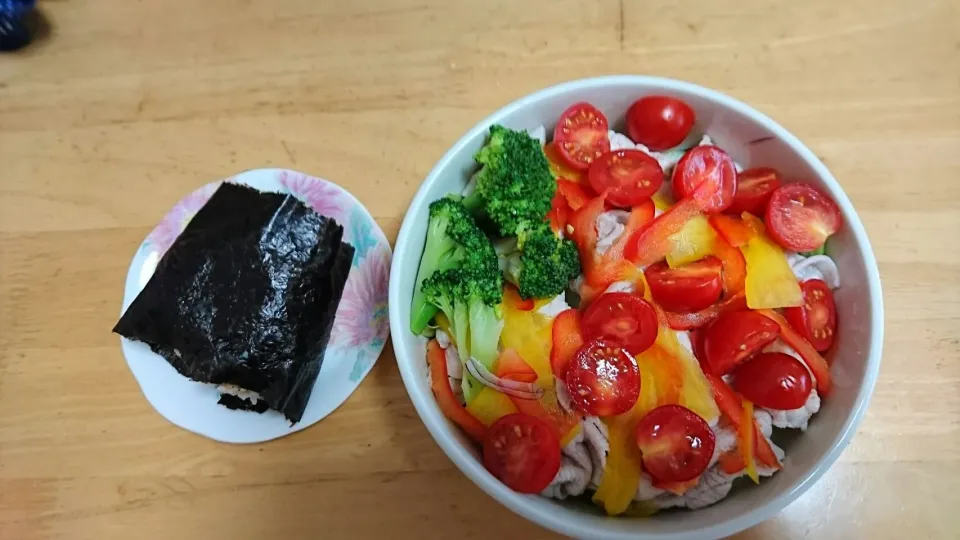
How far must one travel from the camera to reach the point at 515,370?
0.90 meters

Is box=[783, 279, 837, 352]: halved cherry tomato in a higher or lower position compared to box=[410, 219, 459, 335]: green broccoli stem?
lower

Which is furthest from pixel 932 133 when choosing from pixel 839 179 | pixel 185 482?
pixel 185 482

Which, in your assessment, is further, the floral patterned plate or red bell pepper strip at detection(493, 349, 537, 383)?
the floral patterned plate

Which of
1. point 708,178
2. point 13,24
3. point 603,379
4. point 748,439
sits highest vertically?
point 13,24

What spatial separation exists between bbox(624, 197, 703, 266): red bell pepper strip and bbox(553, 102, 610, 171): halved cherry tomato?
0.45ft

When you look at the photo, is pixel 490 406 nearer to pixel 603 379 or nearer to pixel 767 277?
pixel 603 379

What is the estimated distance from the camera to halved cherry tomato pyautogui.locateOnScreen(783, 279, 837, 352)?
3.06 ft

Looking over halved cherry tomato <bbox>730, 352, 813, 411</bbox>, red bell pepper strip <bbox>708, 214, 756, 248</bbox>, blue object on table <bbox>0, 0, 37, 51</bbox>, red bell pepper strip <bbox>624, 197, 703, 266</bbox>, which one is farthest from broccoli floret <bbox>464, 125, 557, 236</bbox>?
blue object on table <bbox>0, 0, 37, 51</bbox>

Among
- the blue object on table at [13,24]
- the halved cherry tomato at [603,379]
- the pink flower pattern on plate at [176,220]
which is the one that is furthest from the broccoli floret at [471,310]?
the blue object on table at [13,24]

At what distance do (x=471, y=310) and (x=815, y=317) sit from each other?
46 cm

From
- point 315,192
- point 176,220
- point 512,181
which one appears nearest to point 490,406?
point 512,181

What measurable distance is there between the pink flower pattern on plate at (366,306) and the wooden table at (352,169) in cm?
5

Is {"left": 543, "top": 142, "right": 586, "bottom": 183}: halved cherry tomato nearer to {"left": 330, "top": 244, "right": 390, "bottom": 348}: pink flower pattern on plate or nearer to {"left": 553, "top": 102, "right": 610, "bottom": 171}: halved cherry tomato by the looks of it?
{"left": 553, "top": 102, "right": 610, "bottom": 171}: halved cherry tomato

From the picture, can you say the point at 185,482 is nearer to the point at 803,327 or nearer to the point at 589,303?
the point at 589,303
